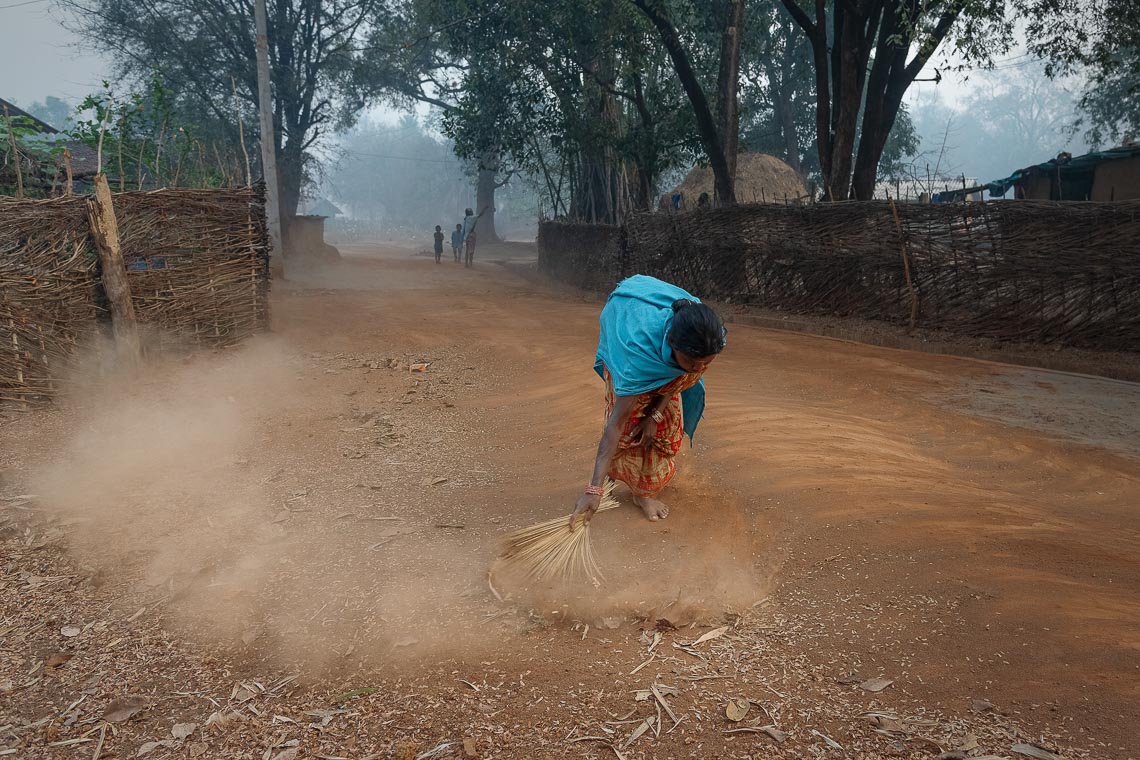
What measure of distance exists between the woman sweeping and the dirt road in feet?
0.98

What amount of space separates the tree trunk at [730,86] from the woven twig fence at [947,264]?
121 centimetres

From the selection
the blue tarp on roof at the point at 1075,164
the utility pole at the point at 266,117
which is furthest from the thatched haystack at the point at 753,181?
the utility pole at the point at 266,117

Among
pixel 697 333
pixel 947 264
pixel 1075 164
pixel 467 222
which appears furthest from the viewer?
pixel 467 222

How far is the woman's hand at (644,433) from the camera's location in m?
3.44

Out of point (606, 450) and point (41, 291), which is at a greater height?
point (41, 291)

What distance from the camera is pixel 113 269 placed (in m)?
6.22

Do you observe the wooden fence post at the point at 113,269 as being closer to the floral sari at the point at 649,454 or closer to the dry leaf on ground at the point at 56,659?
the dry leaf on ground at the point at 56,659

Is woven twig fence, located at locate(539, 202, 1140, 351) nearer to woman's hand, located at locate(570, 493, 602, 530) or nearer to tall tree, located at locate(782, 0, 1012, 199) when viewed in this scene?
tall tree, located at locate(782, 0, 1012, 199)

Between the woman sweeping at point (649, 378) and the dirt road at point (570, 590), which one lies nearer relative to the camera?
the dirt road at point (570, 590)

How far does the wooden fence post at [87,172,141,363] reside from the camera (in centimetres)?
605

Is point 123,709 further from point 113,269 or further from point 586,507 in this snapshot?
point 113,269

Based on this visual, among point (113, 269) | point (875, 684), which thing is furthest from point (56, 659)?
point (113, 269)

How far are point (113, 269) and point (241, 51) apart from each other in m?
15.1

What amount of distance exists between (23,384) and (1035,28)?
11499mm
